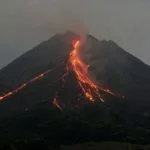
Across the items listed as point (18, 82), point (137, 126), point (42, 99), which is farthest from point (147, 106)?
point (18, 82)

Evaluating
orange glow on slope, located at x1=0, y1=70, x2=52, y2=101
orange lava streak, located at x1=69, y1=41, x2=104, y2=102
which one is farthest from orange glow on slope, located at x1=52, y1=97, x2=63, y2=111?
orange glow on slope, located at x1=0, y1=70, x2=52, y2=101

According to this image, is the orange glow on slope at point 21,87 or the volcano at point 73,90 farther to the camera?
the orange glow on slope at point 21,87

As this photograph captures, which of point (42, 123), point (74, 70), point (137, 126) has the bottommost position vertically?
point (137, 126)

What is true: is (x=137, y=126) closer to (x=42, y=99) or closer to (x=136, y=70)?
(x=42, y=99)

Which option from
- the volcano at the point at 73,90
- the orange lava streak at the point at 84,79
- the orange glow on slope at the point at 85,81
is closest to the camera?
the volcano at the point at 73,90

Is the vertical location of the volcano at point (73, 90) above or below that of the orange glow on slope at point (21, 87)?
below

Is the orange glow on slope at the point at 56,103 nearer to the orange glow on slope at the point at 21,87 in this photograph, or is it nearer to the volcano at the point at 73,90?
the volcano at the point at 73,90

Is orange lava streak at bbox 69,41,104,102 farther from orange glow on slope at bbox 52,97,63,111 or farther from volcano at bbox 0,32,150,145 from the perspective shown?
orange glow on slope at bbox 52,97,63,111

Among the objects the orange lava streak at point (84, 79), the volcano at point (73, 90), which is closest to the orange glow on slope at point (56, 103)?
the volcano at point (73, 90)

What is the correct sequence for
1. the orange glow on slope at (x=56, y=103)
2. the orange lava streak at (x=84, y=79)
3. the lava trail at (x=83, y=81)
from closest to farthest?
the orange glow on slope at (x=56, y=103) < the lava trail at (x=83, y=81) < the orange lava streak at (x=84, y=79)
